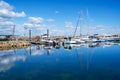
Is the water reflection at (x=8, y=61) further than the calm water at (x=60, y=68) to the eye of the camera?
Yes

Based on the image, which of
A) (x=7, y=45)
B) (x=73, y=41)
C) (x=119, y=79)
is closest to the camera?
(x=119, y=79)

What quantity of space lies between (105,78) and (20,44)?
64907mm

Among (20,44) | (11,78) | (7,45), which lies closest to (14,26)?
(20,44)

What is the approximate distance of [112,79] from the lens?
23.7 m

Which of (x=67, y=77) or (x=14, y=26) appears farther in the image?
(x=14, y=26)

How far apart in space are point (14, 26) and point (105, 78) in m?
85.2

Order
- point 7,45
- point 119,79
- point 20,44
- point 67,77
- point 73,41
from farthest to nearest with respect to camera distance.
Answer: point 73,41, point 20,44, point 7,45, point 67,77, point 119,79

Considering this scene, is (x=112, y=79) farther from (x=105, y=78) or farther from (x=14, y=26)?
(x=14, y=26)

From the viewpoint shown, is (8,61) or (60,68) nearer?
(60,68)

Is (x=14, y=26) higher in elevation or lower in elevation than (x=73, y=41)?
higher

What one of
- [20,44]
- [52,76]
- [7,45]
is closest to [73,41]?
[20,44]

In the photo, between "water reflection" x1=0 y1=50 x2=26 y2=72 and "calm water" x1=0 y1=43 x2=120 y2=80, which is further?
"water reflection" x1=0 y1=50 x2=26 y2=72

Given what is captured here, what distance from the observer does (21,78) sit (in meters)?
25.1

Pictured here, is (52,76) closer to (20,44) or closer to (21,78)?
(21,78)
